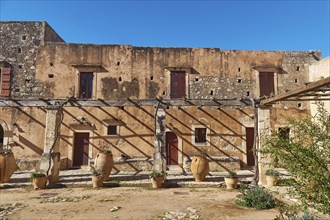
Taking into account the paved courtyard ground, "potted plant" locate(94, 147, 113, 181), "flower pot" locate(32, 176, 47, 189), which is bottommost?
the paved courtyard ground

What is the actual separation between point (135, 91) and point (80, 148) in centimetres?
427

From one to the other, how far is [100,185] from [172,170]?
4449mm

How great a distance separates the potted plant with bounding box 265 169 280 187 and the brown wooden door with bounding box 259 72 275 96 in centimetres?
618

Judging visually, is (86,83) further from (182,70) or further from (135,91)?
(182,70)

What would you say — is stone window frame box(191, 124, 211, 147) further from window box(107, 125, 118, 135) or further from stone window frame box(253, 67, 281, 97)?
window box(107, 125, 118, 135)

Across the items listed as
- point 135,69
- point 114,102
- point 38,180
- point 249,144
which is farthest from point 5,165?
point 249,144

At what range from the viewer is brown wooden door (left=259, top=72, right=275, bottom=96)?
1398 cm

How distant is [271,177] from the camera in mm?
8766

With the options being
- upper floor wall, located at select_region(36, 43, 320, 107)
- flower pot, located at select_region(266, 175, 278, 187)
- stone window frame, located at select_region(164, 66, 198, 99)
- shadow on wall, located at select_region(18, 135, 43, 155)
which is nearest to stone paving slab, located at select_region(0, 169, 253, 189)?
flower pot, located at select_region(266, 175, 278, 187)

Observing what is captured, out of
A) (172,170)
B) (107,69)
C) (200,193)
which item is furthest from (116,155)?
(200,193)

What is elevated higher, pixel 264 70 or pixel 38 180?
pixel 264 70

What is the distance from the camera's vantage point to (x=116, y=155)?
42.8 feet

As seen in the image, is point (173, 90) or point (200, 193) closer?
point (200, 193)

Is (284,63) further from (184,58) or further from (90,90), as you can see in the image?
(90,90)
